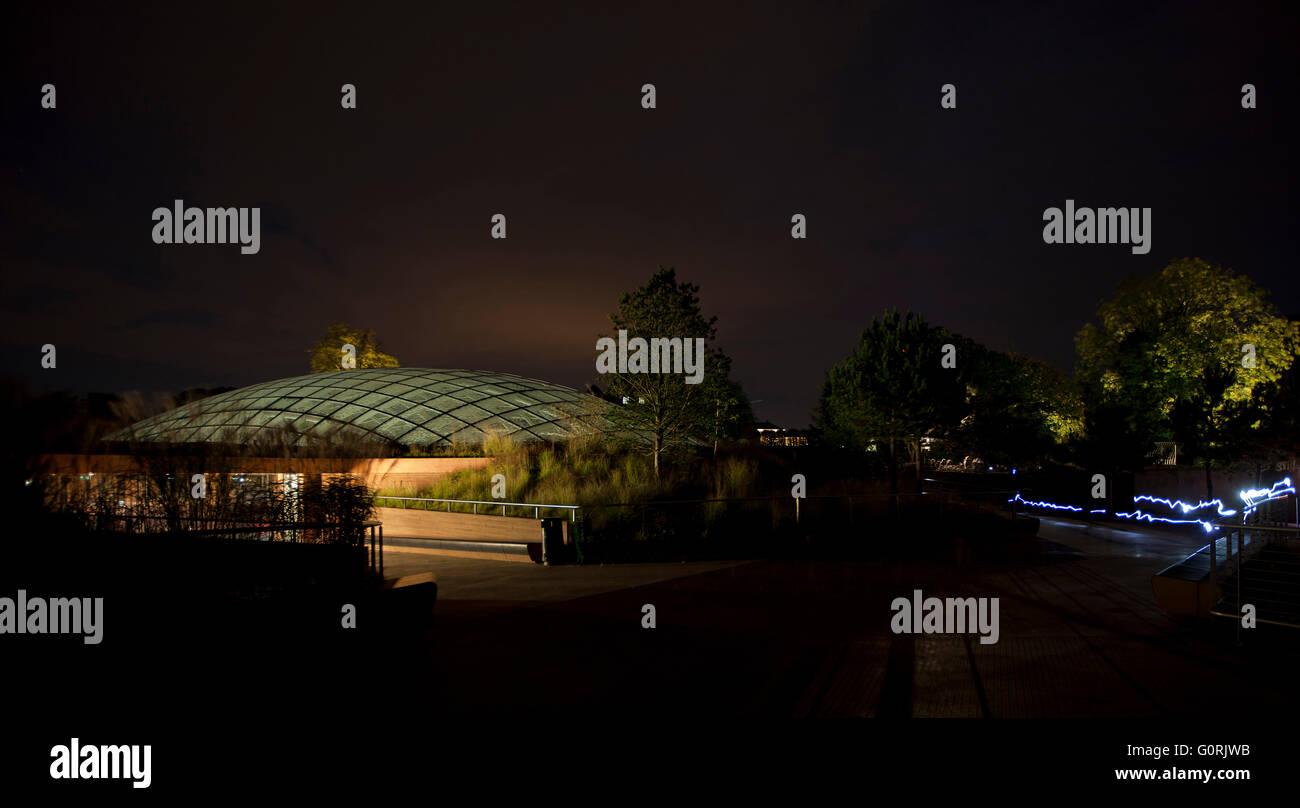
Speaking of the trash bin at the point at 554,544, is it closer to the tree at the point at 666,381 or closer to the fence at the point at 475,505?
the fence at the point at 475,505

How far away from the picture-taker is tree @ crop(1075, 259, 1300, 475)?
27312mm

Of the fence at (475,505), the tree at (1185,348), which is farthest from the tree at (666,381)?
the tree at (1185,348)

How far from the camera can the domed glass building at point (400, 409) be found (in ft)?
86.6

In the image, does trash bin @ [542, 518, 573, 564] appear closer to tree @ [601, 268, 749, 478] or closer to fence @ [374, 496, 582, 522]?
fence @ [374, 496, 582, 522]

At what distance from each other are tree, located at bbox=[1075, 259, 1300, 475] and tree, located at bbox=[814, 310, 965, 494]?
24.6 feet

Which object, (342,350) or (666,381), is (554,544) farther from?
(342,350)

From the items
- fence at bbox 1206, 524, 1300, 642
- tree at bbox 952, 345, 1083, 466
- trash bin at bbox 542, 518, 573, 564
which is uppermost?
tree at bbox 952, 345, 1083, 466

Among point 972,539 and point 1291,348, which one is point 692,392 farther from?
point 1291,348

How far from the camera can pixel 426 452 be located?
24547 mm

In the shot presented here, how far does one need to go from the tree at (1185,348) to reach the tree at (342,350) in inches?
1603

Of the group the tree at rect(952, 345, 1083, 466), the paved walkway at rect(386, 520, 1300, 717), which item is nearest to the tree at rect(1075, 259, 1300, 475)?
the tree at rect(952, 345, 1083, 466)

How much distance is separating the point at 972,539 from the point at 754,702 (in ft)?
34.5

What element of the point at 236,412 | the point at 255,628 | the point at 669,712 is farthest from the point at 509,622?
the point at 236,412

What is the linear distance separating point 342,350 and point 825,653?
43905 millimetres
